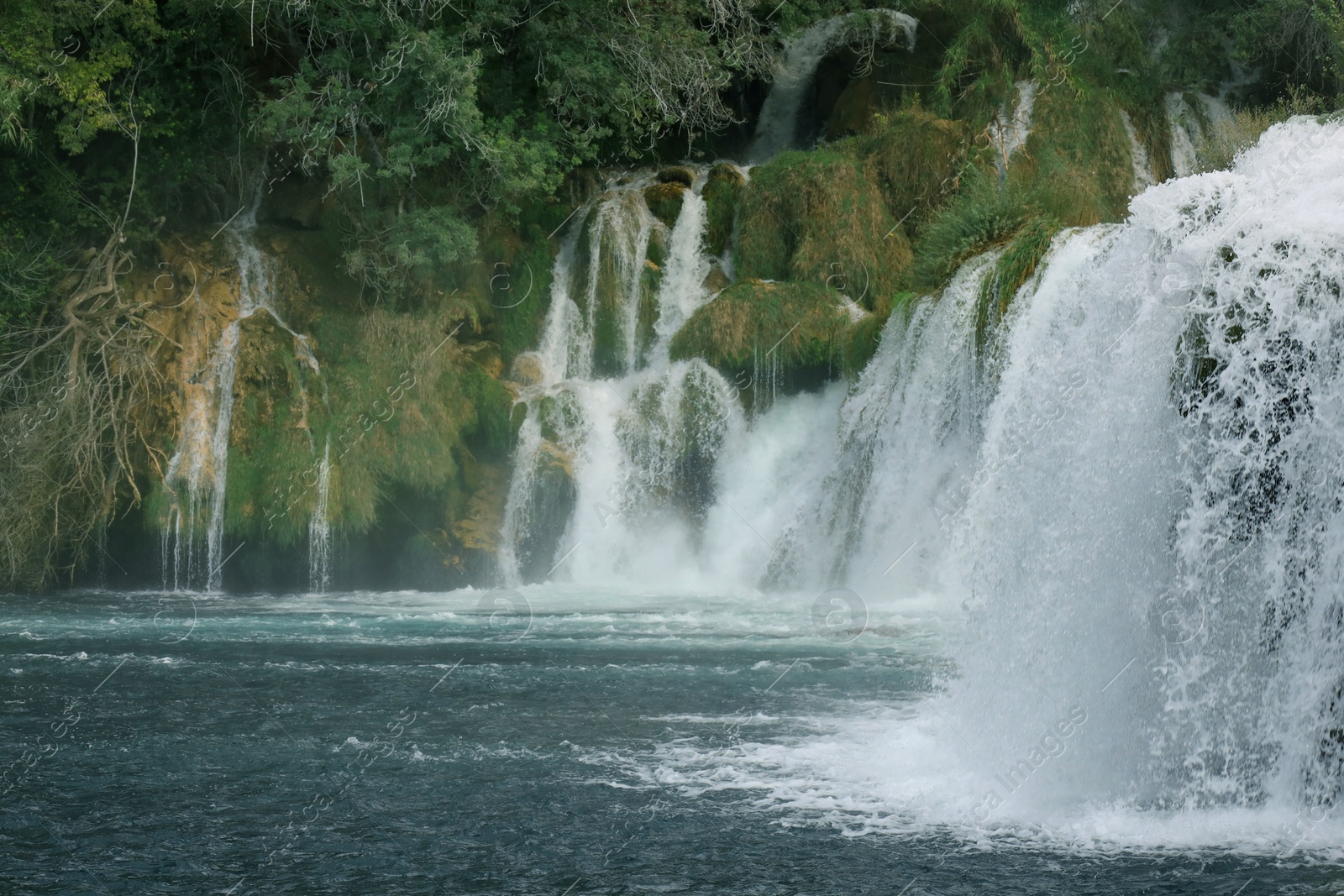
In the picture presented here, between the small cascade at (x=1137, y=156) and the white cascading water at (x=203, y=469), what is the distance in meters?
11.6

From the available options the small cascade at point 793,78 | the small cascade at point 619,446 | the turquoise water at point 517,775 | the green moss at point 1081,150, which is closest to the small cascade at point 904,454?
the small cascade at point 619,446

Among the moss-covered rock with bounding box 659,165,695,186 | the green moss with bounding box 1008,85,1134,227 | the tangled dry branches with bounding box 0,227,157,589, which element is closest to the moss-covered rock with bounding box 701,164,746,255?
the moss-covered rock with bounding box 659,165,695,186

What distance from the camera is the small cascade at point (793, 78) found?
2242cm

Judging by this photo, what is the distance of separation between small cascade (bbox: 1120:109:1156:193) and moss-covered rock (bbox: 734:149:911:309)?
3429mm

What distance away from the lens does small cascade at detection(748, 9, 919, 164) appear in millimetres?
22422

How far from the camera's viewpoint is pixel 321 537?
1800 cm

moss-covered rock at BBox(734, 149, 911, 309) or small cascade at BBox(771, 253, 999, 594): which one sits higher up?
moss-covered rock at BBox(734, 149, 911, 309)

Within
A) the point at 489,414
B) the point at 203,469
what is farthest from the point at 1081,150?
the point at 203,469

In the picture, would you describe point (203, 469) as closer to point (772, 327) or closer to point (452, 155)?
point (452, 155)

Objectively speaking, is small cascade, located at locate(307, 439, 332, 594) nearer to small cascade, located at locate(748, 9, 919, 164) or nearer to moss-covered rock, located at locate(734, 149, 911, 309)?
moss-covered rock, located at locate(734, 149, 911, 309)

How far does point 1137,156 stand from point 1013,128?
74.0 inches

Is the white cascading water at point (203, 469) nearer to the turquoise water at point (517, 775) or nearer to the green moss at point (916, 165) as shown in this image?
the turquoise water at point (517, 775)

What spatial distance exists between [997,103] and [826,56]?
4021mm

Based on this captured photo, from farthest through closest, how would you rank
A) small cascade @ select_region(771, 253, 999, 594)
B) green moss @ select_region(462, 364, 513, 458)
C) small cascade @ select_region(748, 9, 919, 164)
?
small cascade @ select_region(748, 9, 919, 164) → green moss @ select_region(462, 364, 513, 458) → small cascade @ select_region(771, 253, 999, 594)
